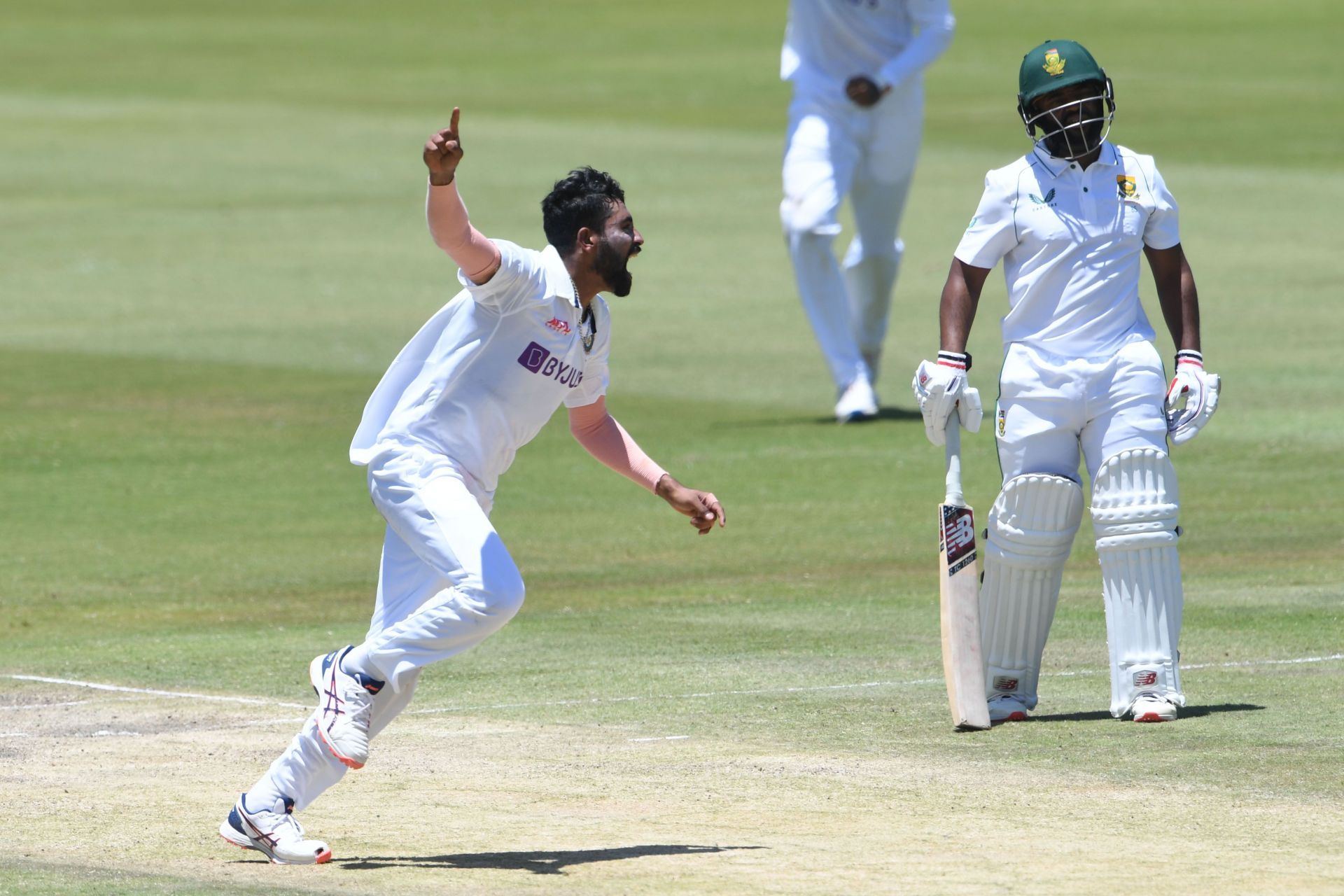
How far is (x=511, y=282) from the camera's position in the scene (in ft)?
24.0

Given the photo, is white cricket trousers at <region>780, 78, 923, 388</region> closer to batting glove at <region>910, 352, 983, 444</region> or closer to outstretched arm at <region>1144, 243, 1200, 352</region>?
outstretched arm at <region>1144, 243, 1200, 352</region>

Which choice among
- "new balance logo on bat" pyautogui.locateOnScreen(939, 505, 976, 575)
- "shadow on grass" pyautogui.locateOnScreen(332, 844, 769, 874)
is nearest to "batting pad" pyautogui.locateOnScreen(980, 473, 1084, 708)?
"new balance logo on bat" pyautogui.locateOnScreen(939, 505, 976, 575)

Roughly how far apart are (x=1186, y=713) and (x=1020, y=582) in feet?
2.26

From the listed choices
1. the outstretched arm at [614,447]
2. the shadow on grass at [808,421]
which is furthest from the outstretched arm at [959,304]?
the shadow on grass at [808,421]

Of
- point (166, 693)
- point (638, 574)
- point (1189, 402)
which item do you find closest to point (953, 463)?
point (1189, 402)

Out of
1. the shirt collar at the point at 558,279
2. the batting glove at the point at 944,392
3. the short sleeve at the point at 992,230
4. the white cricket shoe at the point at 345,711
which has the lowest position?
the white cricket shoe at the point at 345,711

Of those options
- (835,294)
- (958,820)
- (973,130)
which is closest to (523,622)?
(958,820)

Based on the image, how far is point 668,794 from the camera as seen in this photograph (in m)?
7.90

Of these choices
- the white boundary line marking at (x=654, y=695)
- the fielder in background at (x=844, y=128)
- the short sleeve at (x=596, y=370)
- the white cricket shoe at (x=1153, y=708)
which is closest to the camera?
the short sleeve at (x=596, y=370)

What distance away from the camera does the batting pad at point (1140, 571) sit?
8828mm

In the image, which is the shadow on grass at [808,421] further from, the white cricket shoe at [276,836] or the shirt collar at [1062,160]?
the white cricket shoe at [276,836]

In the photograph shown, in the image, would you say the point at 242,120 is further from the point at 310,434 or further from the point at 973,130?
the point at 310,434

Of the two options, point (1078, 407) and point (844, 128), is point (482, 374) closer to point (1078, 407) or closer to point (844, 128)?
point (1078, 407)

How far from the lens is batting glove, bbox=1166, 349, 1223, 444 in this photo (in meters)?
9.01
